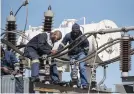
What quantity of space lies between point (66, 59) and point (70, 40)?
63 cm

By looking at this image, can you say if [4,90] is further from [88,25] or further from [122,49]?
[88,25]

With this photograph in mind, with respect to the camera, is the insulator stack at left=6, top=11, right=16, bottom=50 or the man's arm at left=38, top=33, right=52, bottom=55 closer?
the man's arm at left=38, top=33, right=52, bottom=55

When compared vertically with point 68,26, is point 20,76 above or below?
below

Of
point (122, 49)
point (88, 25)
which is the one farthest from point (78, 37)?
point (88, 25)

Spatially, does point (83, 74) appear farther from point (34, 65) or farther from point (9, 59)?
point (9, 59)

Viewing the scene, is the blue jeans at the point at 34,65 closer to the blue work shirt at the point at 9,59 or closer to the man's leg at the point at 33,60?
the man's leg at the point at 33,60

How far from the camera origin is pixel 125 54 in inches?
319

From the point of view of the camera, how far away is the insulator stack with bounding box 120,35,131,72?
8.05 metres

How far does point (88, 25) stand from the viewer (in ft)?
41.7

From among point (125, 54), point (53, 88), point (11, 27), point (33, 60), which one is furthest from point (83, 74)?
point (11, 27)

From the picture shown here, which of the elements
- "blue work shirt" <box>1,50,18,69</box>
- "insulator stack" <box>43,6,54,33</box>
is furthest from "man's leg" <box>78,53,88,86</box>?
"blue work shirt" <box>1,50,18,69</box>

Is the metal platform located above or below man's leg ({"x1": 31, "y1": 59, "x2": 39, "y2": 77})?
below

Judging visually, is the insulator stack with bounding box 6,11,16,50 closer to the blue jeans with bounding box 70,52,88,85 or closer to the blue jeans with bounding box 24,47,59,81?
the blue jeans with bounding box 24,47,59,81

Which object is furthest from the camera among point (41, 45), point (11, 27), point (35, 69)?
point (11, 27)
